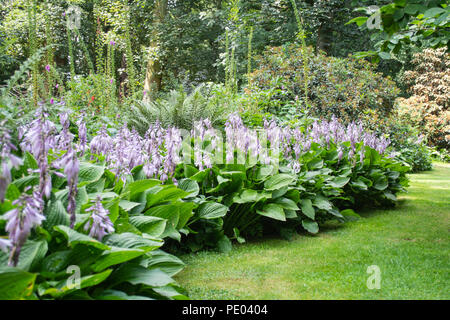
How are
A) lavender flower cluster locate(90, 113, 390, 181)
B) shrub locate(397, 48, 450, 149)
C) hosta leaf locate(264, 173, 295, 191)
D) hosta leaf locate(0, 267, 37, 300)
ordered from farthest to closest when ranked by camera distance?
shrub locate(397, 48, 450, 149), hosta leaf locate(264, 173, 295, 191), lavender flower cluster locate(90, 113, 390, 181), hosta leaf locate(0, 267, 37, 300)

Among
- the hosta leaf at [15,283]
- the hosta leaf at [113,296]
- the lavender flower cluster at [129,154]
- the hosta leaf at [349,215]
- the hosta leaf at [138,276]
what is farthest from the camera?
the hosta leaf at [349,215]

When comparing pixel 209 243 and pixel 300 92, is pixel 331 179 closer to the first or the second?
pixel 209 243

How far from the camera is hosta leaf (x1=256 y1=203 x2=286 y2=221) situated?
3.78m

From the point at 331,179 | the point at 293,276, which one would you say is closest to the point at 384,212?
the point at 331,179

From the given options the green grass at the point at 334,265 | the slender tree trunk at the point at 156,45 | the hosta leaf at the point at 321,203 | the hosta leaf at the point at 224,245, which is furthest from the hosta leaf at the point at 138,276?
the slender tree trunk at the point at 156,45

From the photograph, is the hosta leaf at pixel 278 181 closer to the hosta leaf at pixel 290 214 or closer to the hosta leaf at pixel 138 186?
the hosta leaf at pixel 290 214

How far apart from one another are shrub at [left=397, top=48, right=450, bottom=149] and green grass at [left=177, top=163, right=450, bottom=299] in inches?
612

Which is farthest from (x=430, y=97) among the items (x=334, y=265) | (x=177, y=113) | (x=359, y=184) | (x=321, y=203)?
(x=334, y=265)

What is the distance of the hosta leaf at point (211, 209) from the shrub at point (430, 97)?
55.4 ft

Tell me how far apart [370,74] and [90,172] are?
9572 mm

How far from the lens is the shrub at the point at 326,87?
9.09 meters

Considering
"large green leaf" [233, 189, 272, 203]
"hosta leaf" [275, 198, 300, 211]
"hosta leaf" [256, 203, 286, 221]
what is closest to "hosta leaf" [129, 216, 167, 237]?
"large green leaf" [233, 189, 272, 203]

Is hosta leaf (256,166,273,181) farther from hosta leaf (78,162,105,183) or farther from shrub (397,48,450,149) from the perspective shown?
shrub (397,48,450,149)

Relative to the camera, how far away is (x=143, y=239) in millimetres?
2209
